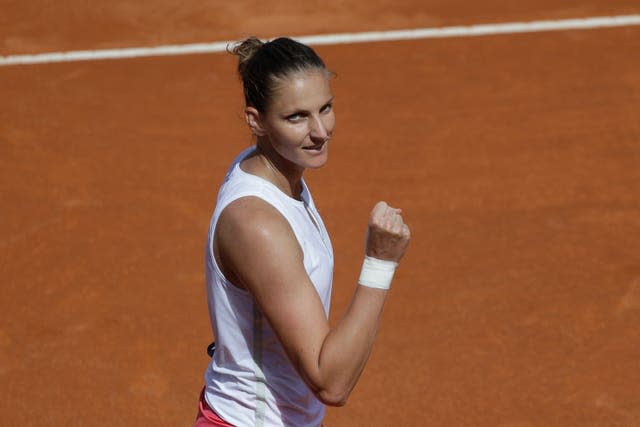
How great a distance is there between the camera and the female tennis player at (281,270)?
9.00ft

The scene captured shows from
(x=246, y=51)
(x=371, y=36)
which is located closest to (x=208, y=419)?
(x=246, y=51)

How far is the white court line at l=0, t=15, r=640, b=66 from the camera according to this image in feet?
32.2

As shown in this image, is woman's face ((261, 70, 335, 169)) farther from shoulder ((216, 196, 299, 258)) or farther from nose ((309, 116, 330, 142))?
shoulder ((216, 196, 299, 258))

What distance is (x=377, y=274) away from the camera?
2.85 meters

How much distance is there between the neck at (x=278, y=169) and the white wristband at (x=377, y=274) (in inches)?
16.5

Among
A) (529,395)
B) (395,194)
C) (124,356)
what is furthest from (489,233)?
(124,356)

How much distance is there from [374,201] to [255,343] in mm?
4442

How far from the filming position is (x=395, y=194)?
7.48 metres

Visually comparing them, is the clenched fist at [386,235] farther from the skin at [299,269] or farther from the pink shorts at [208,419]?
the pink shorts at [208,419]

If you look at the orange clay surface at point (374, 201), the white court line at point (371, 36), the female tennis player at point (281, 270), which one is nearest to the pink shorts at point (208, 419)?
the female tennis player at point (281, 270)

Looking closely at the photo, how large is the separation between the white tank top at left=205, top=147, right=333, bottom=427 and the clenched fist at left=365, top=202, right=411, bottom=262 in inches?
Result: 7.3

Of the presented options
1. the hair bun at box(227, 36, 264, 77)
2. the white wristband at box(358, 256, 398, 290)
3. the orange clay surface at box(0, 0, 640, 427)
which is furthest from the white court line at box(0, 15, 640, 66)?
the white wristband at box(358, 256, 398, 290)

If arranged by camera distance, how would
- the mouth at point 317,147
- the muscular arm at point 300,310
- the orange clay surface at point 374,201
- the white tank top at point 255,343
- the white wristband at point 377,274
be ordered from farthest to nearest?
the orange clay surface at point 374,201 < the mouth at point 317,147 < the white tank top at point 255,343 < the white wristband at point 377,274 < the muscular arm at point 300,310

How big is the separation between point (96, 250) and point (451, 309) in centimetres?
243
